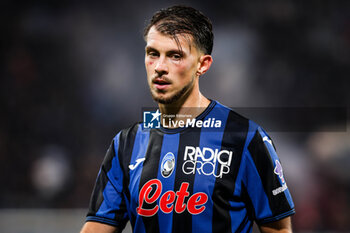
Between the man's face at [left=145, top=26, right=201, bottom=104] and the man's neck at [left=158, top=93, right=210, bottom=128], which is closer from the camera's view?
the man's face at [left=145, top=26, right=201, bottom=104]

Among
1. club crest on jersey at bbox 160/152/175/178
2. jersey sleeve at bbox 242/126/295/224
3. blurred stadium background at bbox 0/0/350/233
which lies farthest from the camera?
blurred stadium background at bbox 0/0/350/233

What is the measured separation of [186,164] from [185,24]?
659mm

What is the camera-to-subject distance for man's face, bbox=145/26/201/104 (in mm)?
2021

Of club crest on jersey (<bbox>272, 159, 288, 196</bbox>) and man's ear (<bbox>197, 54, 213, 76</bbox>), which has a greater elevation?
man's ear (<bbox>197, 54, 213, 76</bbox>)

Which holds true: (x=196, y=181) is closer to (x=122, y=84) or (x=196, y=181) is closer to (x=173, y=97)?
(x=173, y=97)

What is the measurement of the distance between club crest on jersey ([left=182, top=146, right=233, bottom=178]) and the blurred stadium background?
13.9ft

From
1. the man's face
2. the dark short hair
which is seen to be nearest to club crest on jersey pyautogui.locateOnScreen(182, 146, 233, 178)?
the man's face

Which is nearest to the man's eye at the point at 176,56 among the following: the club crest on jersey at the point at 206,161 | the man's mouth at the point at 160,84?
the man's mouth at the point at 160,84

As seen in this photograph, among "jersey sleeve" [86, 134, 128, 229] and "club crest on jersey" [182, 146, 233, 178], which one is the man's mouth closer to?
"club crest on jersey" [182, 146, 233, 178]

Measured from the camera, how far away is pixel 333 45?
6.97 meters

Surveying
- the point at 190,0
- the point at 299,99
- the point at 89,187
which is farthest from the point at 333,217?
the point at 190,0

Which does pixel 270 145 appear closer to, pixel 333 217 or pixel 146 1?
pixel 333 217

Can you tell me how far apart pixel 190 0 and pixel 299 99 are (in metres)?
2.46

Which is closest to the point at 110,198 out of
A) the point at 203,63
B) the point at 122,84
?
the point at 203,63
